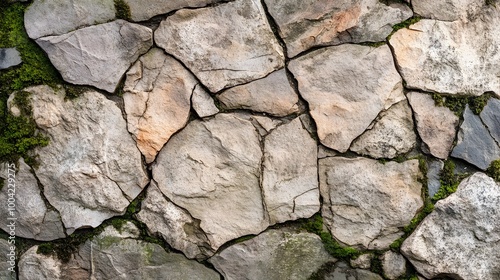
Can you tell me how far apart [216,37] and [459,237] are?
1395 millimetres

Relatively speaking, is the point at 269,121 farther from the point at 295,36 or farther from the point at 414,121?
the point at 414,121

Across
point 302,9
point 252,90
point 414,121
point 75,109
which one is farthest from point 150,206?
point 414,121

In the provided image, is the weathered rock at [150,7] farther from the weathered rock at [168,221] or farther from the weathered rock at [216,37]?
the weathered rock at [168,221]

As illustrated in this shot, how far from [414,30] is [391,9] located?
140 mm

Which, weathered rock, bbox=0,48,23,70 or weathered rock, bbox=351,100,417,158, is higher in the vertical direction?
weathered rock, bbox=0,48,23,70

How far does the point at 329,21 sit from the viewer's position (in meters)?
2.26

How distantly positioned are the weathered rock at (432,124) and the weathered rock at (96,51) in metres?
1.24

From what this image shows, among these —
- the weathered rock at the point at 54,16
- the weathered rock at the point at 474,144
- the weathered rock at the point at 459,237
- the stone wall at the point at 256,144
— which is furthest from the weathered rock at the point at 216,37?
the weathered rock at the point at 459,237

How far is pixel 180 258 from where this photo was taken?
89.7 inches

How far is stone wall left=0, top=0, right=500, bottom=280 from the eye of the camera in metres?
2.20

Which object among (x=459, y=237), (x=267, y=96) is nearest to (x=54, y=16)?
(x=267, y=96)

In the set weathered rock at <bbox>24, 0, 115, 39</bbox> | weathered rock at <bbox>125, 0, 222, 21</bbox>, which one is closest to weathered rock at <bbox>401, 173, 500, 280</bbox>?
weathered rock at <bbox>125, 0, 222, 21</bbox>

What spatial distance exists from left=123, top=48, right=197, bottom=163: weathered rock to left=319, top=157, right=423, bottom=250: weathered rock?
0.69m

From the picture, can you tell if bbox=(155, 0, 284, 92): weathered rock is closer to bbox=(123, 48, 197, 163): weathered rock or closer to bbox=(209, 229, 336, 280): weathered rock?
bbox=(123, 48, 197, 163): weathered rock
